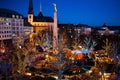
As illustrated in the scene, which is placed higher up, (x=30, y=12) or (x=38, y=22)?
(x=30, y=12)

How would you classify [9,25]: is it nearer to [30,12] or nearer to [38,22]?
[30,12]

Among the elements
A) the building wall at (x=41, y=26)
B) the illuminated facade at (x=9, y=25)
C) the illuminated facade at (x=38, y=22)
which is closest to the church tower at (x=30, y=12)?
the illuminated facade at (x=38, y=22)

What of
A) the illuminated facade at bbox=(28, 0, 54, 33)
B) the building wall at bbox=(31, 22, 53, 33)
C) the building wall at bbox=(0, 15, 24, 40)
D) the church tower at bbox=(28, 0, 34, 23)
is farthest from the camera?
the building wall at bbox=(31, 22, 53, 33)

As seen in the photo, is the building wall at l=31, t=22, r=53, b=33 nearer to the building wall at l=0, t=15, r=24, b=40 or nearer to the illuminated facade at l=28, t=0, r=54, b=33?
the illuminated facade at l=28, t=0, r=54, b=33

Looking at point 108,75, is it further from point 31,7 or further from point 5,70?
point 31,7

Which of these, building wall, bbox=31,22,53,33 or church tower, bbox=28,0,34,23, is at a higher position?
church tower, bbox=28,0,34,23

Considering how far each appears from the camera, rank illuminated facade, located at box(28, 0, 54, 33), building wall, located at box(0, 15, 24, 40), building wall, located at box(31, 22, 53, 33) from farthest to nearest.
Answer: building wall, located at box(31, 22, 53, 33) < illuminated facade, located at box(28, 0, 54, 33) < building wall, located at box(0, 15, 24, 40)

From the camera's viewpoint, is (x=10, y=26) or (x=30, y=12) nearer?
(x=10, y=26)

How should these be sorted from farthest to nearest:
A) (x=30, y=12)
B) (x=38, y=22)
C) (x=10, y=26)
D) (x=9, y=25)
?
(x=38, y=22) → (x=30, y=12) → (x=10, y=26) → (x=9, y=25)

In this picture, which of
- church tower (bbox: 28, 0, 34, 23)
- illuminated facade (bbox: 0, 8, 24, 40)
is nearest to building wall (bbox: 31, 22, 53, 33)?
church tower (bbox: 28, 0, 34, 23)

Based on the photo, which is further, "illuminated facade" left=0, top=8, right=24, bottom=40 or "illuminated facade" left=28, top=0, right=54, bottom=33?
"illuminated facade" left=28, top=0, right=54, bottom=33

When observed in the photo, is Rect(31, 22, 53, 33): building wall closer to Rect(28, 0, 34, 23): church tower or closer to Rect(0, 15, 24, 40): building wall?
Rect(28, 0, 34, 23): church tower

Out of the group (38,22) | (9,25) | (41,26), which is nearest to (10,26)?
(9,25)

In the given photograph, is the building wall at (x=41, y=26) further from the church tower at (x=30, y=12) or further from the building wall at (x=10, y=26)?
the building wall at (x=10, y=26)
